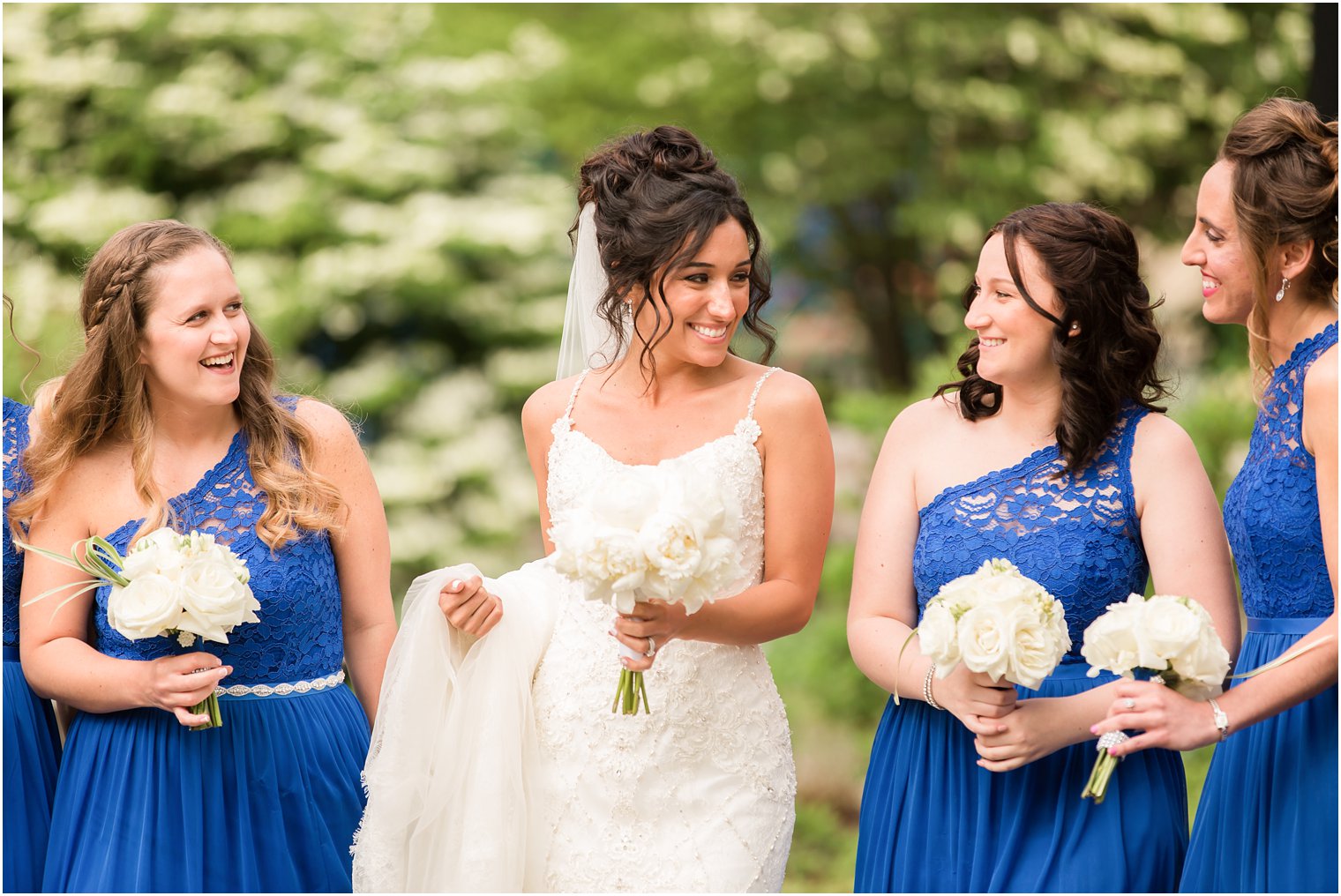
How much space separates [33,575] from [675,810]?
1988mm

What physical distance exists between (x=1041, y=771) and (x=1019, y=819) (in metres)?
0.14

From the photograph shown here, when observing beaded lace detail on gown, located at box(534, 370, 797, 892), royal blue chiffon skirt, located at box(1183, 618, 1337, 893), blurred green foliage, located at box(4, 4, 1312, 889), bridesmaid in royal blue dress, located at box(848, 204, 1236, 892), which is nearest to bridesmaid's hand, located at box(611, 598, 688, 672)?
beaded lace detail on gown, located at box(534, 370, 797, 892)

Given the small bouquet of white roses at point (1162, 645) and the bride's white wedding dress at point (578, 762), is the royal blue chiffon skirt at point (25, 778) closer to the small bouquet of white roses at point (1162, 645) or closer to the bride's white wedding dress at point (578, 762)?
the bride's white wedding dress at point (578, 762)

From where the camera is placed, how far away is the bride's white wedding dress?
3771 millimetres

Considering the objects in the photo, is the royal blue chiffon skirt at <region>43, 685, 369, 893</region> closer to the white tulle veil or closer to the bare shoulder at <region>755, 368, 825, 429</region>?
the white tulle veil

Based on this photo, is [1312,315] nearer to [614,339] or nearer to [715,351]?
[715,351]

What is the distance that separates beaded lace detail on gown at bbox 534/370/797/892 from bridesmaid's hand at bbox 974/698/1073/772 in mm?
657

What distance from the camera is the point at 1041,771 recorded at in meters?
3.67

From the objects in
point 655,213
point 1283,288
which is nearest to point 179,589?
point 655,213

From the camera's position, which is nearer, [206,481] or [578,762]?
[578,762]

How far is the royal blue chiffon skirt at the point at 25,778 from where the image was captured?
157 inches

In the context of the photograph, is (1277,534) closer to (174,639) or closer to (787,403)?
(787,403)

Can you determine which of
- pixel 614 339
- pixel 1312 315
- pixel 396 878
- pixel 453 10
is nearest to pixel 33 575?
pixel 396 878

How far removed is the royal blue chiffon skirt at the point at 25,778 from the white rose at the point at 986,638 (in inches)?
108
